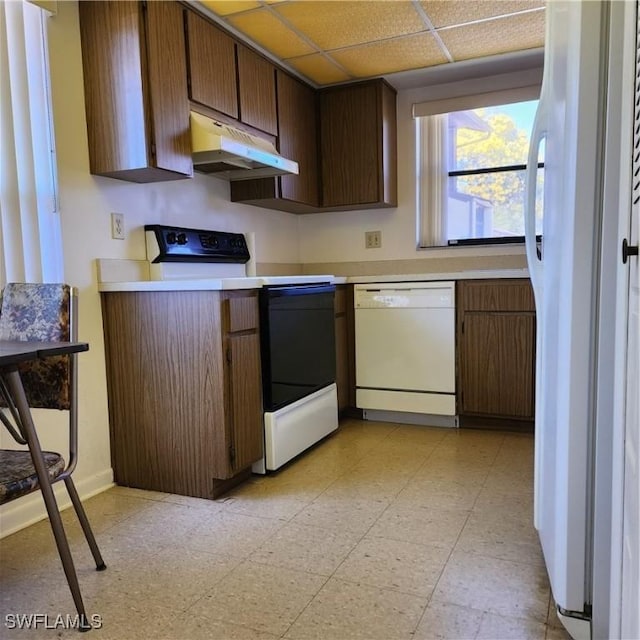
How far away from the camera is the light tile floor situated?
133cm

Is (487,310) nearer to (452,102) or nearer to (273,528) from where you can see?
(452,102)

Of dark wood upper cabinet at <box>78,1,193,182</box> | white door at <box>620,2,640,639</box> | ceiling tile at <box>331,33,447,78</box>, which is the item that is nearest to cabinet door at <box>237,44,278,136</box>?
ceiling tile at <box>331,33,447,78</box>

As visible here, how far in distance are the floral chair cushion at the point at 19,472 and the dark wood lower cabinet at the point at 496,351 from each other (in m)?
2.17

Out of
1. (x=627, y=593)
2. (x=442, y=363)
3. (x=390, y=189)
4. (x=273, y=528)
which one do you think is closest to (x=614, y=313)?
(x=627, y=593)

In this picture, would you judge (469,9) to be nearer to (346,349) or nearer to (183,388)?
(346,349)

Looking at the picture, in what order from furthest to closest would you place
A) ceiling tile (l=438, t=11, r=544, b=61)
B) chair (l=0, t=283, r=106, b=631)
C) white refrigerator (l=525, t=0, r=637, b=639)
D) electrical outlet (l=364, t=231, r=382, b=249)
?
1. electrical outlet (l=364, t=231, r=382, b=249)
2. ceiling tile (l=438, t=11, r=544, b=61)
3. chair (l=0, t=283, r=106, b=631)
4. white refrigerator (l=525, t=0, r=637, b=639)

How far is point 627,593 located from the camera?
88 centimetres

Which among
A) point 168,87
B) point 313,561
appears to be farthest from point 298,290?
point 313,561

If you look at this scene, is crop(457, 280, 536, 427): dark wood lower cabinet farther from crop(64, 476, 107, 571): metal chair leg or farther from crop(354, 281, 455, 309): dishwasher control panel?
crop(64, 476, 107, 571): metal chair leg

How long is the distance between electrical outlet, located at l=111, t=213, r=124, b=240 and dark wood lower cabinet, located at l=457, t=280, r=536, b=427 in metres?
1.78

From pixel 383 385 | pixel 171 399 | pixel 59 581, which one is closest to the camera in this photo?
pixel 59 581

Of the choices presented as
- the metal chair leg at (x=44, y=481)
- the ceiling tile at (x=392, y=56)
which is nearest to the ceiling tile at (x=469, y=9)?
the ceiling tile at (x=392, y=56)

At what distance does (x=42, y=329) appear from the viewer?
152 centimetres

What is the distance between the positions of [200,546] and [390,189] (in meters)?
2.49
